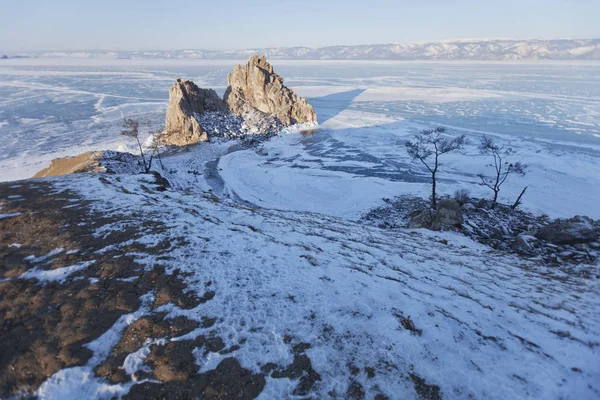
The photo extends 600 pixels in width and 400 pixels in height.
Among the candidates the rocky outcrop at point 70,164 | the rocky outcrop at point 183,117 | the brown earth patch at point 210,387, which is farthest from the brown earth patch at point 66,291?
the rocky outcrop at point 183,117

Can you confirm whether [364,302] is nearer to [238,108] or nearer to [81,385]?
[81,385]

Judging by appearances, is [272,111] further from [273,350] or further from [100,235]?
[273,350]

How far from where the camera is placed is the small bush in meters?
23.5

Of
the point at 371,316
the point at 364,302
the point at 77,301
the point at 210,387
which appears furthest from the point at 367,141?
the point at 210,387

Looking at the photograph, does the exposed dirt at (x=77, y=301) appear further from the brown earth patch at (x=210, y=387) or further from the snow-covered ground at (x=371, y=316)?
the snow-covered ground at (x=371, y=316)

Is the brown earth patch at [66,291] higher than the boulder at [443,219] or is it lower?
higher

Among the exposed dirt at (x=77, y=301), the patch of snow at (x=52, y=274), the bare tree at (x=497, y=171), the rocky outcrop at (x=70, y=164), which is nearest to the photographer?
the exposed dirt at (x=77, y=301)

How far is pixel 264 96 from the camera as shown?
58.8 m

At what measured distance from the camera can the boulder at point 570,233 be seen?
13.8 metres

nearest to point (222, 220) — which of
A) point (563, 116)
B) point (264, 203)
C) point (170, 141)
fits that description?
point (264, 203)

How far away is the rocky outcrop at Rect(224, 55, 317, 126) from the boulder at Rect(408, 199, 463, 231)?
4223cm

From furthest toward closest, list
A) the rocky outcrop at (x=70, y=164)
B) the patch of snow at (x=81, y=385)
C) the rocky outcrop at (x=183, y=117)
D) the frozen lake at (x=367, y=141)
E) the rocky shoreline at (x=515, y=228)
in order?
the rocky outcrop at (x=183, y=117), the frozen lake at (x=367, y=141), the rocky outcrop at (x=70, y=164), the rocky shoreline at (x=515, y=228), the patch of snow at (x=81, y=385)

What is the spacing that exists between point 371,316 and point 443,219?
44.3ft

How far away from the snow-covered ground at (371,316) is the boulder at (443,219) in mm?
6544
